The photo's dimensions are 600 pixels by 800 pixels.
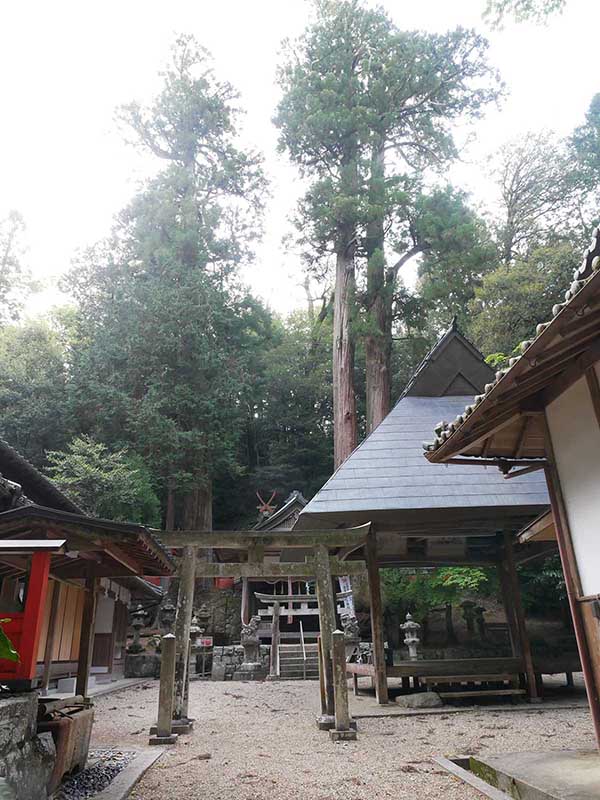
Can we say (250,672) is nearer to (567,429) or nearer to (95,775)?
(95,775)

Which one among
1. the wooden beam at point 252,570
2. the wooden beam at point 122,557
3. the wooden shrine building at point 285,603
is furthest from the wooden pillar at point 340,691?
the wooden shrine building at point 285,603

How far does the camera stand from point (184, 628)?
6777mm

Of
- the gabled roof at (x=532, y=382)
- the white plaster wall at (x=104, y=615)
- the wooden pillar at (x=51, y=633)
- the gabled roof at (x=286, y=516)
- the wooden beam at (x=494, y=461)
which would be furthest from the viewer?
the gabled roof at (x=286, y=516)

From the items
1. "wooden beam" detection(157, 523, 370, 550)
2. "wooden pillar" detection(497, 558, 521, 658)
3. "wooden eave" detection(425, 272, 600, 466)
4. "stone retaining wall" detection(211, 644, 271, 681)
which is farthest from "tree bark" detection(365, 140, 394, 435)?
"wooden eave" detection(425, 272, 600, 466)

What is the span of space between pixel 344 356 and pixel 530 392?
13.5 m

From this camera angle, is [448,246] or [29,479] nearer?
[29,479]

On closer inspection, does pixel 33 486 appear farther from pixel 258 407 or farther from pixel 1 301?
pixel 1 301

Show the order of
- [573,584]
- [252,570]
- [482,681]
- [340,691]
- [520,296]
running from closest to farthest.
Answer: [573,584]
[340,691]
[252,570]
[482,681]
[520,296]

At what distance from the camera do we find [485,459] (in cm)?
532

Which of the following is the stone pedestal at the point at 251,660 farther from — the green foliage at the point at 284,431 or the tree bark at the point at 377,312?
the green foliage at the point at 284,431

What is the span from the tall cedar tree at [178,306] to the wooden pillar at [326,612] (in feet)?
44.6

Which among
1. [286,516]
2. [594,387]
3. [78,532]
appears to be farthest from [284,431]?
[594,387]

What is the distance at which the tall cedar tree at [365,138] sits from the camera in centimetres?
1742

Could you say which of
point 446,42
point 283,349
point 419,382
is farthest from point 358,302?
point 283,349
